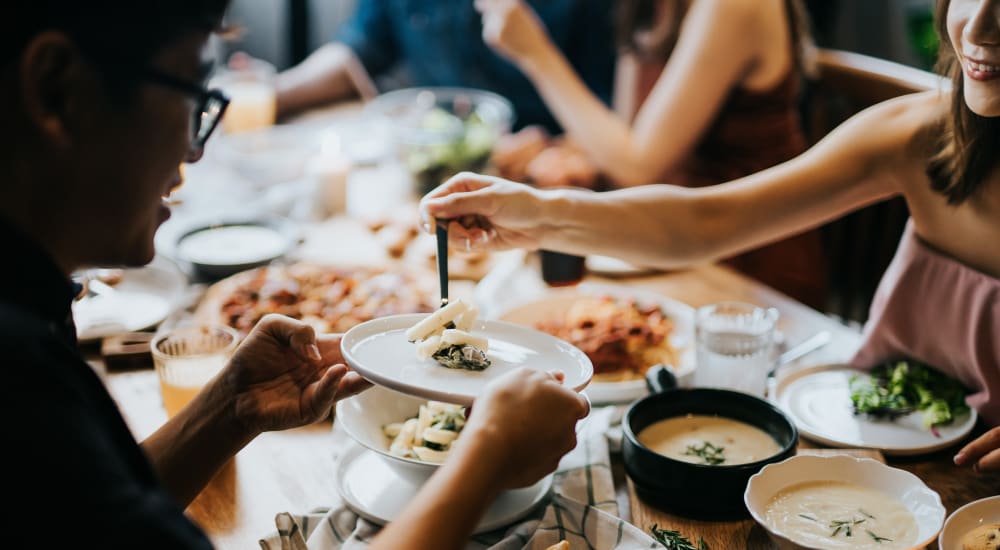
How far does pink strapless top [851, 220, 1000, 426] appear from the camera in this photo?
5.21ft

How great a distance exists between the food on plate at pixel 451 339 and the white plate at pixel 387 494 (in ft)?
0.72

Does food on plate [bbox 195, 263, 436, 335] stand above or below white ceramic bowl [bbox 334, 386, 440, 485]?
below

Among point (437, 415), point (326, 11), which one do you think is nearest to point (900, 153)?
point (437, 415)

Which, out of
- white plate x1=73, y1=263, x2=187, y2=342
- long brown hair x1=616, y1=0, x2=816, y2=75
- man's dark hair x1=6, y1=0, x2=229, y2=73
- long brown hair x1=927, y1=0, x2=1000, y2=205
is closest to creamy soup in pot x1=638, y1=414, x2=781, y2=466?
long brown hair x1=927, y1=0, x2=1000, y2=205

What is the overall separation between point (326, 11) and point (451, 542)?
4915 millimetres

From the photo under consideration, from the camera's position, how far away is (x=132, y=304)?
6.70 ft

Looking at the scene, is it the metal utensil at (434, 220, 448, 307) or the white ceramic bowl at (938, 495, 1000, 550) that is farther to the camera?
the metal utensil at (434, 220, 448, 307)

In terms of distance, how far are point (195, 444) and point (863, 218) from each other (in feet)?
7.17

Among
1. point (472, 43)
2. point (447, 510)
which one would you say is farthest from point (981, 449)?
point (472, 43)

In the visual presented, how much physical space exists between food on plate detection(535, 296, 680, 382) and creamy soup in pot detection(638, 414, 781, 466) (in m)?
0.32

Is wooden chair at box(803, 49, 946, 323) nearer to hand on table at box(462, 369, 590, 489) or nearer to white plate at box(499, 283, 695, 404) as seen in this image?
white plate at box(499, 283, 695, 404)

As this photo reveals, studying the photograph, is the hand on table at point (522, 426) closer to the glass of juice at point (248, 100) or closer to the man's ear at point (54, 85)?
the man's ear at point (54, 85)

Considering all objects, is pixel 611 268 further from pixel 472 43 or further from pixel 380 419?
pixel 472 43

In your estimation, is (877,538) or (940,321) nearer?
(877,538)
